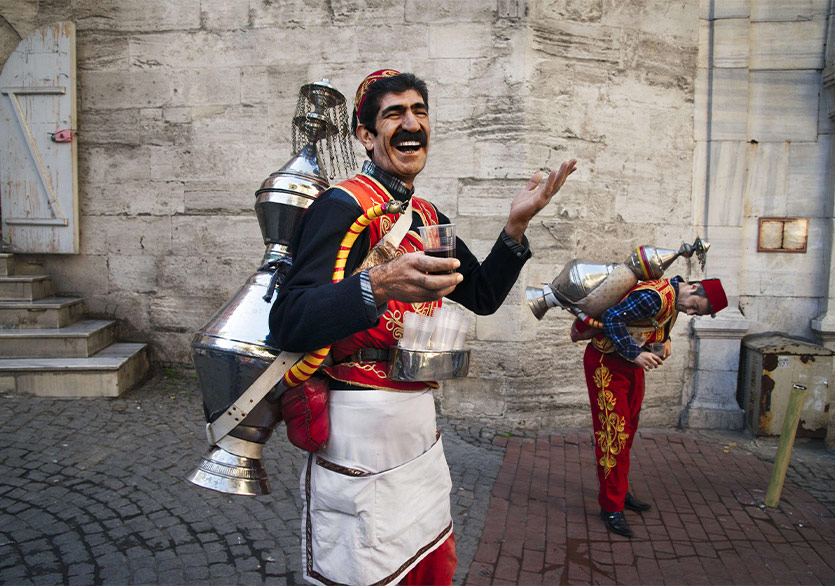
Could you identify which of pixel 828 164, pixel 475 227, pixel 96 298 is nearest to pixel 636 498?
pixel 475 227

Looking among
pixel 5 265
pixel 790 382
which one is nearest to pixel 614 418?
pixel 790 382

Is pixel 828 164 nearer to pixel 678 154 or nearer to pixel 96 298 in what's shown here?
pixel 678 154

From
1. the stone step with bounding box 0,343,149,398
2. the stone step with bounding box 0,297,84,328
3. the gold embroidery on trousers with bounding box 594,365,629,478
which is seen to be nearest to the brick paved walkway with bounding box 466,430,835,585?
the gold embroidery on trousers with bounding box 594,365,629,478

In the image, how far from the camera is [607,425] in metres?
3.67

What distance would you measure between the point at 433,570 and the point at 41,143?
6071 mm

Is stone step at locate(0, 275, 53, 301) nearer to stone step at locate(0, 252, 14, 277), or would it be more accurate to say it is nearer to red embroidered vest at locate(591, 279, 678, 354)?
stone step at locate(0, 252, 14, 277)

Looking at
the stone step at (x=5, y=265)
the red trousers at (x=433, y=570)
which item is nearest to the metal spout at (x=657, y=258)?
the red trousers at (x=433, y=570)

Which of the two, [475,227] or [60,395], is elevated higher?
[475,227]

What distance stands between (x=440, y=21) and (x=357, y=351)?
4389 millimetres

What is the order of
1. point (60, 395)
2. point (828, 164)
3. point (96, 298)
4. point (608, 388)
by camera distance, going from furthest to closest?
point (96, 298) < point (828, 164) < point (60, 395) < point (608, 388)

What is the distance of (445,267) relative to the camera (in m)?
1.38

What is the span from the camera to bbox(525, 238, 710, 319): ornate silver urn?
342 centimetres

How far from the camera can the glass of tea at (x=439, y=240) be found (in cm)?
148

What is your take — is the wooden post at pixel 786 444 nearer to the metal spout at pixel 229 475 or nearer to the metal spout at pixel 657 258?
the metal spout at pixel 657 258
